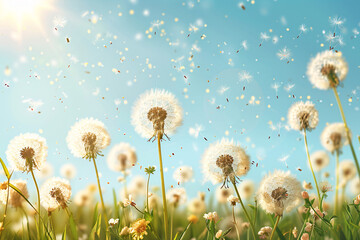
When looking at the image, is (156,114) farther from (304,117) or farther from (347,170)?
(347,170)

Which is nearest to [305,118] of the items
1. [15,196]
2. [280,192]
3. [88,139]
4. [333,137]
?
[333,137]

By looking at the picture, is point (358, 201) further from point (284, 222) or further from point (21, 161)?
point (21, 161)

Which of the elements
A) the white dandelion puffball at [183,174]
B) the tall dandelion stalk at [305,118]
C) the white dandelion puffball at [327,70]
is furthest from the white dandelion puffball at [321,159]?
the white dandelion puffball at [183,174]

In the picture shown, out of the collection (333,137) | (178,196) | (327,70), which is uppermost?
(327,70)

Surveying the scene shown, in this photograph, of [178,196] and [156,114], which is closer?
[156,114]

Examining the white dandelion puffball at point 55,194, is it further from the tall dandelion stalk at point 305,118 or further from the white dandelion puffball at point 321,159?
the white dandelion puffball at point 321,159

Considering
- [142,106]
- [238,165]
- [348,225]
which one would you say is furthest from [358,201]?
[142,106]

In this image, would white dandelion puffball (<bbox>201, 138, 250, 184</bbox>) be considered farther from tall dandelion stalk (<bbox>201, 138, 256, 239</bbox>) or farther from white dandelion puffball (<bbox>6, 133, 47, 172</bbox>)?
white dandelion puffball (<bbox>6, 133, 47, 172</bbox>)

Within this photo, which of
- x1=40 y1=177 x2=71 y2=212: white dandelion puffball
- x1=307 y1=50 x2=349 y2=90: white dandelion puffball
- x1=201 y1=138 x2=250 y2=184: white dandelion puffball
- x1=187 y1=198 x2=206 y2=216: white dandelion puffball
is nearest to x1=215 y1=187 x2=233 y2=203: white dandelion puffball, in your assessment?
x1=187 y1=198 x2=206 y2=216: white dandelion puffball
